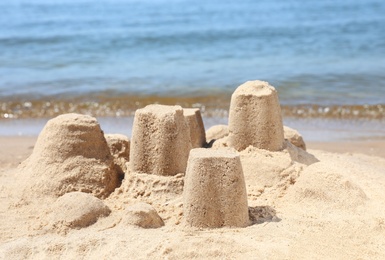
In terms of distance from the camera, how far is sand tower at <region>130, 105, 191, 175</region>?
490cm

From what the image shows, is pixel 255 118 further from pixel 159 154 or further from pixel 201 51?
pixel 201 51

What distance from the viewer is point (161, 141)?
193 inches

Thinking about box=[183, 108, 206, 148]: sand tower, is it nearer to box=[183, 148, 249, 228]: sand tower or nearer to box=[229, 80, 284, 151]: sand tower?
box=[229, 80, 284, 151]: sand tower

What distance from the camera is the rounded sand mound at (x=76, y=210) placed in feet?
14.8

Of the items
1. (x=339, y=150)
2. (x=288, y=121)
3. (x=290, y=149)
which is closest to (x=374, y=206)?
(x=290, y=149)

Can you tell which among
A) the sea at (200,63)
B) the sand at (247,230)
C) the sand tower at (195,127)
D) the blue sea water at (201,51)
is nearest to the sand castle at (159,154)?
the sand at (247,230)

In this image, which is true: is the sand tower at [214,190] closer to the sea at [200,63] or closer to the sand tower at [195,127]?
the sand tower at [195,127]

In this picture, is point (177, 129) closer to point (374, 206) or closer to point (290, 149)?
point (290, 149)

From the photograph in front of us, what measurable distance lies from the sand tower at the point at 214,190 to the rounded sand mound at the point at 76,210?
0.66 metres

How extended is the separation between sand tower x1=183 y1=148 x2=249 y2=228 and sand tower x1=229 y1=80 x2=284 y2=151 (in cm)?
102

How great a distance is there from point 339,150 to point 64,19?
21241 mm

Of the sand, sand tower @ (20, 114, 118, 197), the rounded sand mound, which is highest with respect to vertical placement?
sand tower @ (20, 114, 118, 197)

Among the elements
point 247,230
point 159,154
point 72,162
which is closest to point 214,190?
point 247,230

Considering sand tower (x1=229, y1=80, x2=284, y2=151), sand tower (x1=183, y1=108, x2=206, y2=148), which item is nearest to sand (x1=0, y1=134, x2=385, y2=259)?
sand tower (x1=229, y1=80, x2=284, y2=151)
